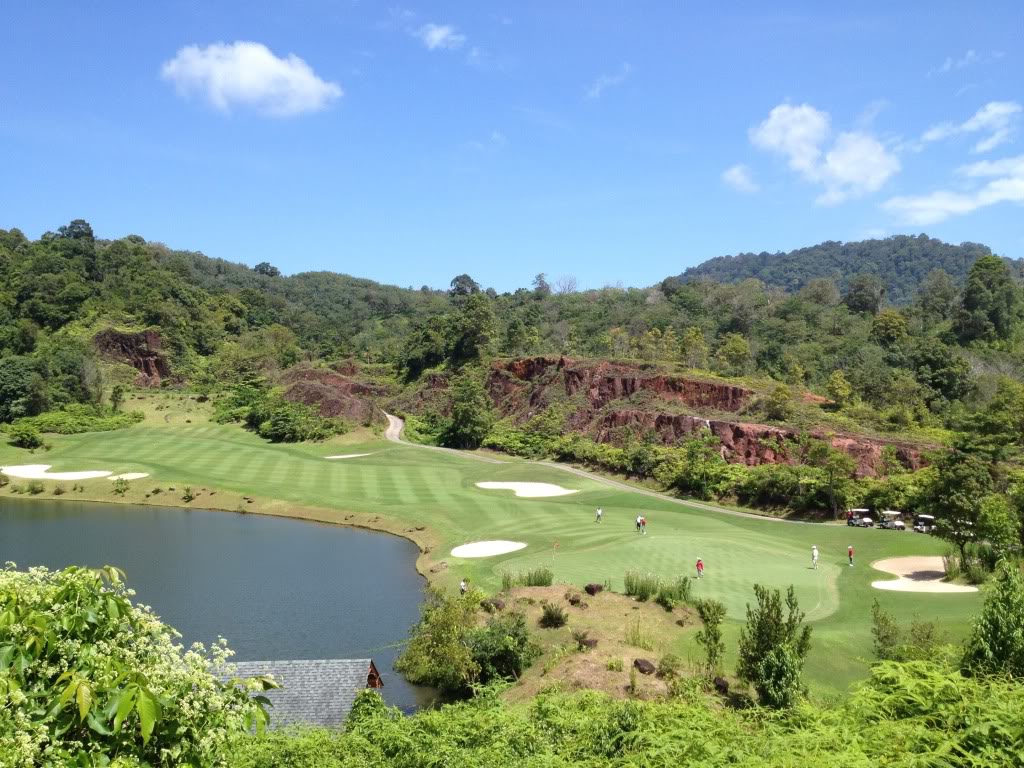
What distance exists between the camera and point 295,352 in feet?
336

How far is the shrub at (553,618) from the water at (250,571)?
14.7 ft

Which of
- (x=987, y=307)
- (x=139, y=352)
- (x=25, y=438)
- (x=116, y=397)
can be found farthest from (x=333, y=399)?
(x=987, y=307)

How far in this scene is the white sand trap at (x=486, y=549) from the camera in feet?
118

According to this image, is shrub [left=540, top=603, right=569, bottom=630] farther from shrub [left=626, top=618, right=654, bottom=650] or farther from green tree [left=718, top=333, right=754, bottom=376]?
green tree [left=718, top=333, right=754, bottom=376]

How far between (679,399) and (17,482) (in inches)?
2000

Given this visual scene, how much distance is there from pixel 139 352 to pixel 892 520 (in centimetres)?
8370

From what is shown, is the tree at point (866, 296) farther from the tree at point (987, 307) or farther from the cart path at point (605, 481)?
the cart path at point (605, 481)

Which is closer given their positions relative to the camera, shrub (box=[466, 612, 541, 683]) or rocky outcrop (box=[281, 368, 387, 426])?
shrub (box=[466, 612, 541, 683])

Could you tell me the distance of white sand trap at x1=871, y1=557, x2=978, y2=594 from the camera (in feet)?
93.8

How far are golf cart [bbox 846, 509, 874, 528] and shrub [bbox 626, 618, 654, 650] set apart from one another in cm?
2130

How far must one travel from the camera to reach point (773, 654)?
17266mm

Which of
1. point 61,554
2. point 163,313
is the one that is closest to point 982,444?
point 61,554

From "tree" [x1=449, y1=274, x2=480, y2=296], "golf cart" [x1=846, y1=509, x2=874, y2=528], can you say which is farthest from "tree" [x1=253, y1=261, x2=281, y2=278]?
"golf cart" [x1=846, y1=509, x2=874, y2=528]

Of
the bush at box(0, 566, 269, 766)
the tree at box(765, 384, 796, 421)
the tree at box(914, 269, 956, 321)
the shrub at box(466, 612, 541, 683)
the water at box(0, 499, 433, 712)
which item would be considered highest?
the tree at box(914, 269, 956, 321)
